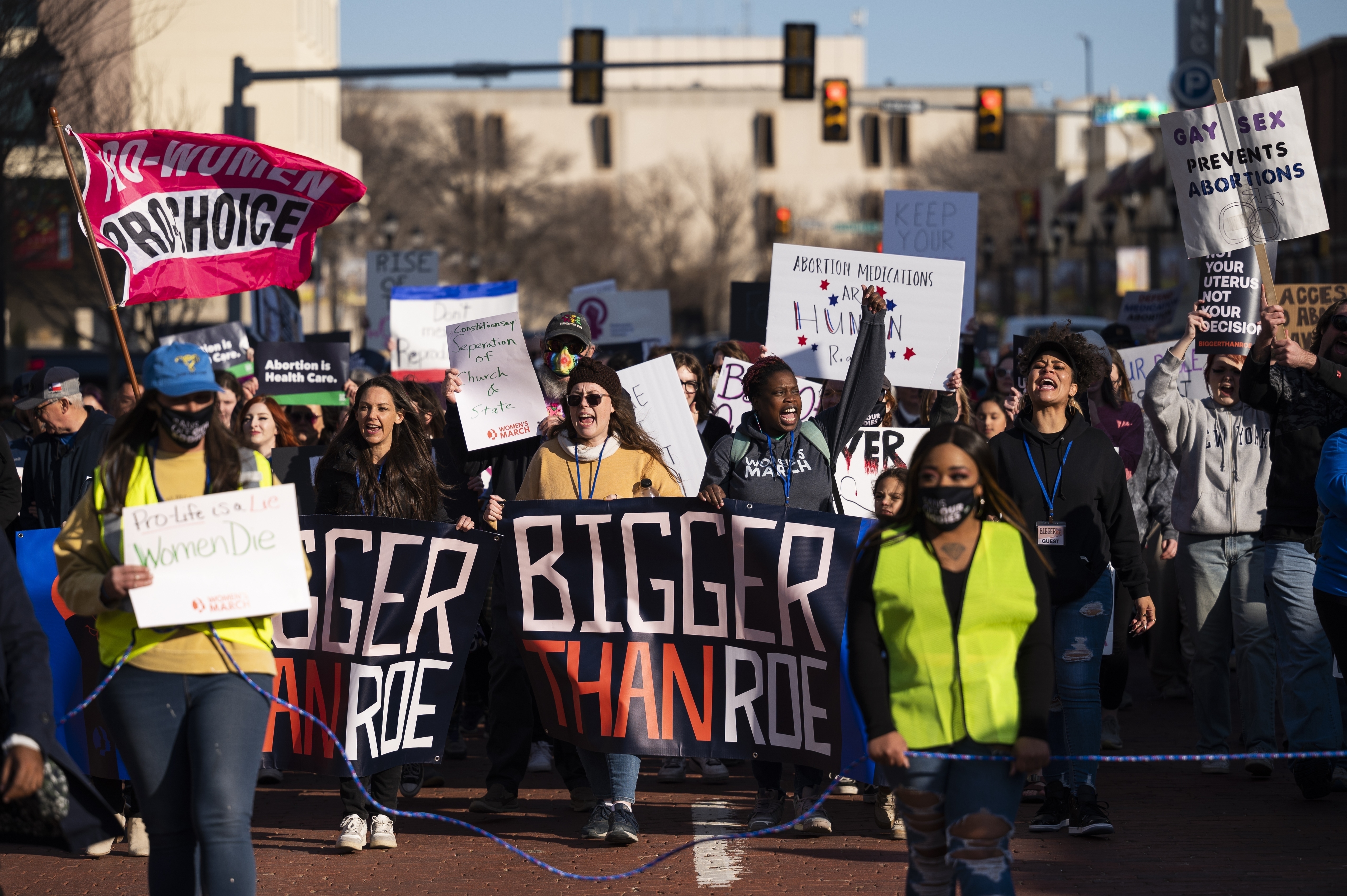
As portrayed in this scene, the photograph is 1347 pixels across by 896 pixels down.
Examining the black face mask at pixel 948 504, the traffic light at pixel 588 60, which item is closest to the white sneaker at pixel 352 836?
the black face mask at pixel 948 504

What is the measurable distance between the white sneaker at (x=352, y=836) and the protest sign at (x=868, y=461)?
305 centimetres

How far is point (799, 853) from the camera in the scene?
640cm

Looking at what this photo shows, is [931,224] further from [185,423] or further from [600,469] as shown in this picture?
[185,423]

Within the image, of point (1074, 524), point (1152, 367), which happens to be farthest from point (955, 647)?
point (1152, 367)

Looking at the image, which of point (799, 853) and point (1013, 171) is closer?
point (799, 853)

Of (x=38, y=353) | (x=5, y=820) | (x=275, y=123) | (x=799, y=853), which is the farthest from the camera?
(x=275, y=123)

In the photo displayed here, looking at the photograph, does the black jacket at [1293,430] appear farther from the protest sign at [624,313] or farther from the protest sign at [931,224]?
the protest sign at [624,313]

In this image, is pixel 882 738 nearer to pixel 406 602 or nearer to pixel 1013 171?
pixel 406 602

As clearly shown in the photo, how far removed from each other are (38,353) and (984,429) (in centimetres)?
1780

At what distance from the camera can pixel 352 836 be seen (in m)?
6.49

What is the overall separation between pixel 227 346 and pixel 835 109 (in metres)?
14.1

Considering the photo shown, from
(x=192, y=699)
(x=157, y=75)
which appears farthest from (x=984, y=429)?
(x=157, y=75)

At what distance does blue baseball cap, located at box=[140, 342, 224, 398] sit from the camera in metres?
4.54

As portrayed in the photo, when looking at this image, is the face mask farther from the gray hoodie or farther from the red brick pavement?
the gray hoodie
